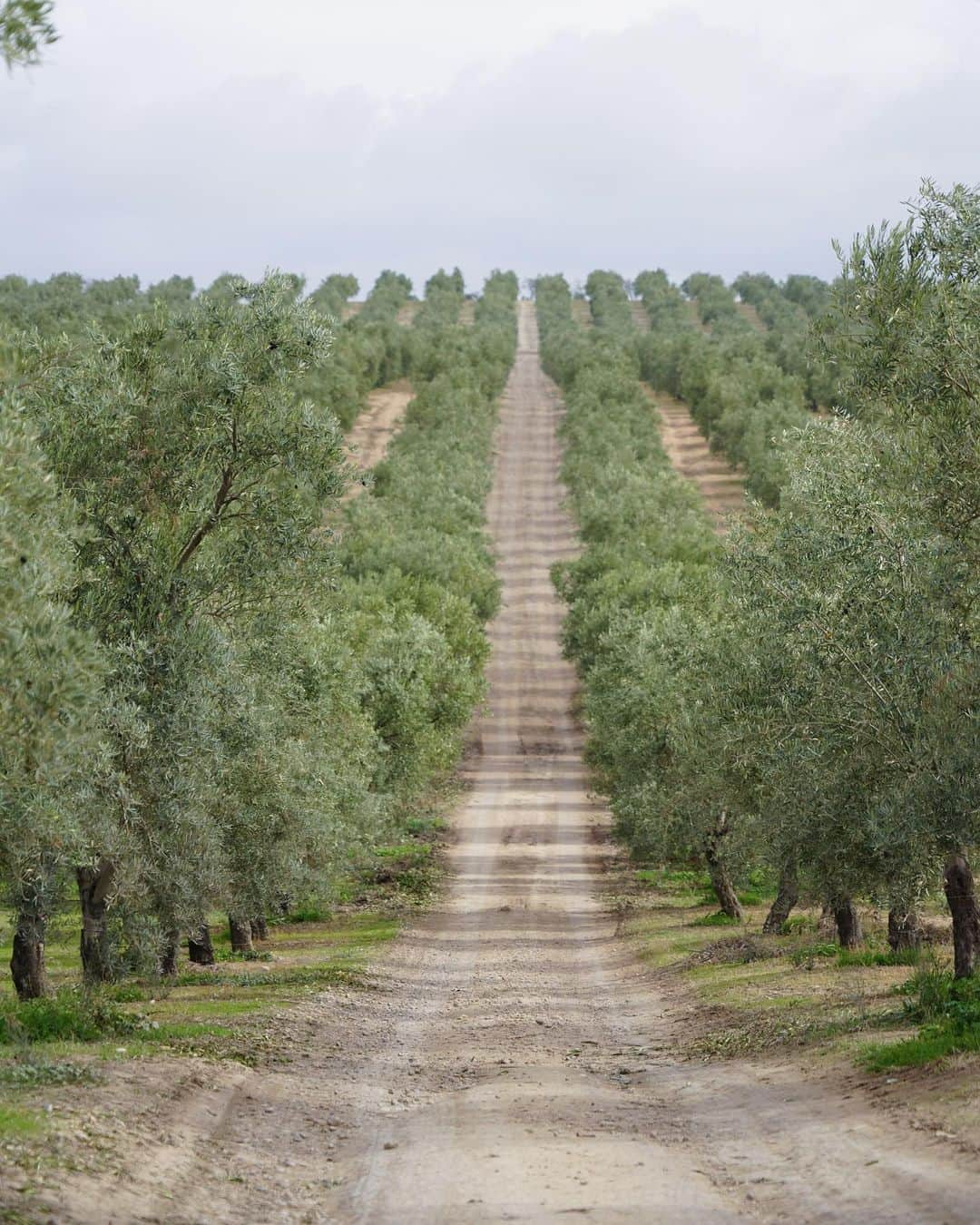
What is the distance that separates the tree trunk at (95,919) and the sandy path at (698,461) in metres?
81.8

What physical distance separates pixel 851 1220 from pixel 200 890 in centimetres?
1416

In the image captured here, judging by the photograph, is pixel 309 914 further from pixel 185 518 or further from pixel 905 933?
pixel 185 518

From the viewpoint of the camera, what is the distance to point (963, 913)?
74.1 ft

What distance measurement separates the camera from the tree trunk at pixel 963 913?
884 inches

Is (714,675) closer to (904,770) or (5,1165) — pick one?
(904,770)

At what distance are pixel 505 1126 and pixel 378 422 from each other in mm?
136340

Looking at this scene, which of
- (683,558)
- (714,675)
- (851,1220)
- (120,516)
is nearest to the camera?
(851,1220)

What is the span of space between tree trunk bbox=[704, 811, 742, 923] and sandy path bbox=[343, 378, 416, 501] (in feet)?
282

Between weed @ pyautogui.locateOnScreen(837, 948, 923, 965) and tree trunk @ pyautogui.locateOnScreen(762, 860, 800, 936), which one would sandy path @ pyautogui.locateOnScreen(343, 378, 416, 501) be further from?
weed @ pyautogui.locateOnScreen(837, 948, 923, 965)

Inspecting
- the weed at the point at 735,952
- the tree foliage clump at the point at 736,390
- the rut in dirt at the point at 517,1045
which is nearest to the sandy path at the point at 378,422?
the tree foliage clump at the point at 736,390

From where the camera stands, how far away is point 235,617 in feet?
79.4

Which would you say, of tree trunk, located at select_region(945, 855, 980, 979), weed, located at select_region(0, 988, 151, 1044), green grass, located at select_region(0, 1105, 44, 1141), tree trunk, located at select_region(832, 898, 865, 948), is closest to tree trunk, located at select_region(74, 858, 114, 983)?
weed, located at select_region(0, 988, 151, 1044)

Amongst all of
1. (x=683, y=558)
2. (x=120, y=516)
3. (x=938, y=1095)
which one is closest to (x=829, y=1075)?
(x=938, y=1095)

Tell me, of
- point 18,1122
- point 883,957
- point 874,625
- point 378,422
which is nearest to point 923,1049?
point 874,625
